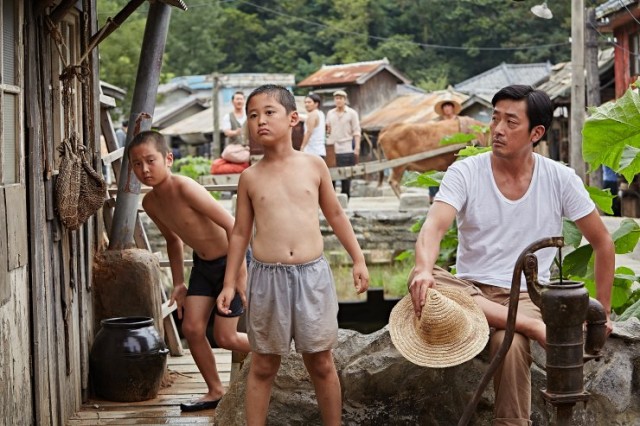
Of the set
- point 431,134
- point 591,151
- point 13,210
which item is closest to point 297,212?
point 13,210

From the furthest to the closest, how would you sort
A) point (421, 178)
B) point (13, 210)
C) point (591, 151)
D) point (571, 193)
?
1. point (421, 178)
2. point (591, 151)
3. point (13, 210)
4. point (571, 193)

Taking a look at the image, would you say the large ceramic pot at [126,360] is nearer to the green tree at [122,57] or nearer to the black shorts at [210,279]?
the black shorts at [210,279]

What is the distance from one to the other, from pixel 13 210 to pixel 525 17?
52538 mm

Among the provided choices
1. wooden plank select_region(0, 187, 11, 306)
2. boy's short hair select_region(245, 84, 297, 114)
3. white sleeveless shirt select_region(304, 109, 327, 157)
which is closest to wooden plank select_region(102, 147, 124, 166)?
wooden plank select_region(0, 187, 11, 306)

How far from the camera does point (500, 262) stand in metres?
5.07

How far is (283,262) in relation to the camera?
17.5 ft

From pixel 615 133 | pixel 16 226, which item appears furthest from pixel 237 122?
pixel 16 226

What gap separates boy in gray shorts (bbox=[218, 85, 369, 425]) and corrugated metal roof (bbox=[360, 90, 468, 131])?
31.3m

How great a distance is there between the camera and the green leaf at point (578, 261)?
657cm

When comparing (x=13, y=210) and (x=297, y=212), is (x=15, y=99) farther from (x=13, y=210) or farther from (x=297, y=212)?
(x=297, y=212)

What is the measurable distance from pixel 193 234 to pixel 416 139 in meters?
17.9

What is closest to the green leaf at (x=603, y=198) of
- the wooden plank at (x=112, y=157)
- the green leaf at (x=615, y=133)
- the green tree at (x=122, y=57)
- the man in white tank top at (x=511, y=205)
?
the green leaf at (x=615, y=133)

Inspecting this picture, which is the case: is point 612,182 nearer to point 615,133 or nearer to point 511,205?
point 615,133

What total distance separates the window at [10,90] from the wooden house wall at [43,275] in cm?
A: 8
